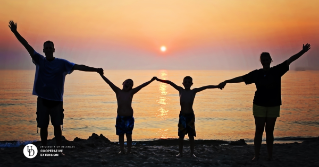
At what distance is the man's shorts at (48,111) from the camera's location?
6270 millimetres

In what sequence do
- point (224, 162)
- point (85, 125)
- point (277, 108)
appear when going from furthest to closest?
point (85, 125)
point (224, 162)
point (277, 108)

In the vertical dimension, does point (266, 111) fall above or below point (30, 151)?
above

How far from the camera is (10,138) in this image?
53.1 ft

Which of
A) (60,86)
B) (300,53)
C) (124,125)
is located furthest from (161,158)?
(300,53)

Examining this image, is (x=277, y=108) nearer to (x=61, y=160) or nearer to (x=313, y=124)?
(x=61, y=160)

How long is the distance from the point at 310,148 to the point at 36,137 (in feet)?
45.6

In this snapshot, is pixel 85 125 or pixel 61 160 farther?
pixel 85 125

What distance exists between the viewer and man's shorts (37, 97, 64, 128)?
20.6ft

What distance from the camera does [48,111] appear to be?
633cm

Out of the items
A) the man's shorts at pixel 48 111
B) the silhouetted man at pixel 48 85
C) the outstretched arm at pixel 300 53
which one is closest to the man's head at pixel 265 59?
the outstretched arm at pixel 300 53

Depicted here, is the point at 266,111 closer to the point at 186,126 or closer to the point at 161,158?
the point at 186,126

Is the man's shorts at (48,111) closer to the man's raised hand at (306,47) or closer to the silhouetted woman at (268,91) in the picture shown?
the silhouetted woman at (268,91)

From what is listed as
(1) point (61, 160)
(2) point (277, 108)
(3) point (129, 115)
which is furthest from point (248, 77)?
(1) point (61, 160)

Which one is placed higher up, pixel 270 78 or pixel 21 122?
pixel 270 78
